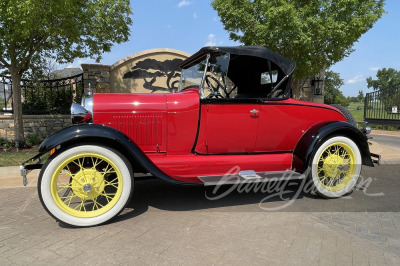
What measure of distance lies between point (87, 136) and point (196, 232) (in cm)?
140

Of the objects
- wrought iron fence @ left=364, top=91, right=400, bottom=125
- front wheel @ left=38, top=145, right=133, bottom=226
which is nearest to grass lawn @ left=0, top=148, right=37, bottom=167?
front wheel @ left=38, top=145, right=133, bottom=226

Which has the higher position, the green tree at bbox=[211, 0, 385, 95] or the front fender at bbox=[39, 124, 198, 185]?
→ the green tree at bbox=[211, 0, 385, 95]

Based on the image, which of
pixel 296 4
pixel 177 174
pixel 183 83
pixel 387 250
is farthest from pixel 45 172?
pixel 296 4

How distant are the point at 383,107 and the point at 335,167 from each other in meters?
13.6

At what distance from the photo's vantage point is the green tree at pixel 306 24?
783 centimetres

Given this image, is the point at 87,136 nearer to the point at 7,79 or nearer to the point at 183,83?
the point at 183,83

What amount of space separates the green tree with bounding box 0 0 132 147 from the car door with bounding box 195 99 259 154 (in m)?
4.57

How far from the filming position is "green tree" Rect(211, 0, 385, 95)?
25.7ft

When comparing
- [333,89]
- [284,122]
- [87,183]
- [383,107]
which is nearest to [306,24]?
[284,122]

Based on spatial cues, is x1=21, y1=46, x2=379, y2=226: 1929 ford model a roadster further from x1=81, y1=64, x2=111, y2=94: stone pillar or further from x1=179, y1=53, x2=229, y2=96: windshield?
x1=81, y1=64, x2=111, y2=94: stone pillar

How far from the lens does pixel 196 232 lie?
2.56m

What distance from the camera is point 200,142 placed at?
3.20m

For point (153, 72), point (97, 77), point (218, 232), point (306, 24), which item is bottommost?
point (218, 232)

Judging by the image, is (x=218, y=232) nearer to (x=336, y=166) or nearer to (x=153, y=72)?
(x=336, y=166)
